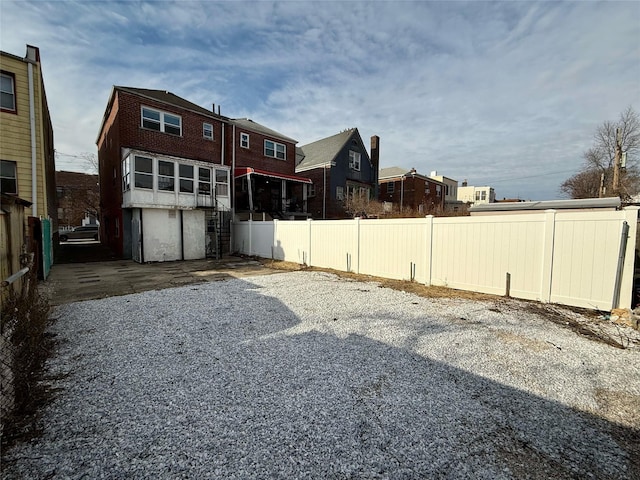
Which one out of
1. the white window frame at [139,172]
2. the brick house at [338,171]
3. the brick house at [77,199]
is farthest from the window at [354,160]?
the brick house at [77,199]

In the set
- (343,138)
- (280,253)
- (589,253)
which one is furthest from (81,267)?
(343,138)

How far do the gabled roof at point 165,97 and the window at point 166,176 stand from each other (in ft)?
11.9

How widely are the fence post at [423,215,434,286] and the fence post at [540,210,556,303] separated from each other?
2.61 metres

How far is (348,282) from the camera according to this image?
360 inches

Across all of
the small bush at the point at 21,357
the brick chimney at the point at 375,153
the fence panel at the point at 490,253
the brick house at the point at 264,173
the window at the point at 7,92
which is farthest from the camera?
the brick chimney at the point at 375,153

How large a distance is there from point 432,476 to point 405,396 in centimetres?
97

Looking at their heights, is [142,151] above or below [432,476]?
above

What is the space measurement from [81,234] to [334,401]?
36.3 metres

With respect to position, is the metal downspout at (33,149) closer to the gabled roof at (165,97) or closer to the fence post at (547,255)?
the gabled roof at (165,97)

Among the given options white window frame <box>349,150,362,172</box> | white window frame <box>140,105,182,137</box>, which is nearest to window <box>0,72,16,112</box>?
white window frame <box>140,105,182,137</box>

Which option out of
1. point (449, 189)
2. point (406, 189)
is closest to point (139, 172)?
point (406, 189)

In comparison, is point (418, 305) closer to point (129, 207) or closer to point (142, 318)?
point (142, 318)

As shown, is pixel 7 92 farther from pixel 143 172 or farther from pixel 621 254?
pixel 621 254

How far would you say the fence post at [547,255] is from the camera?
6.25 meters
